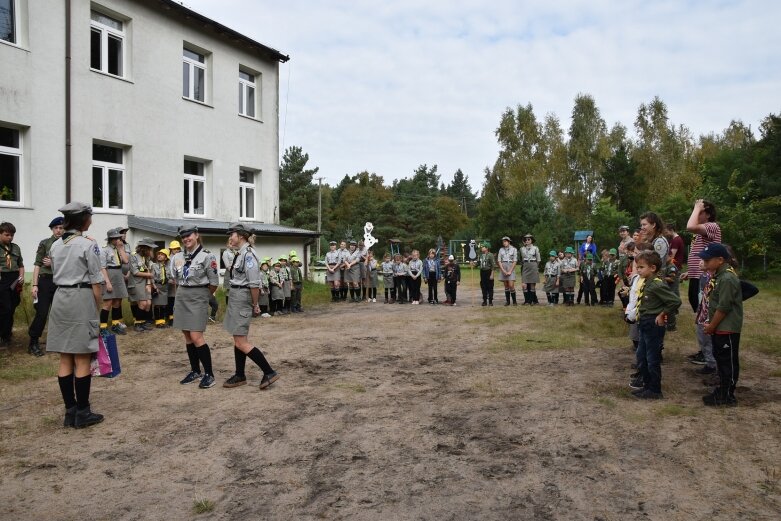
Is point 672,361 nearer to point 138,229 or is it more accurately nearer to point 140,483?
point 140,483

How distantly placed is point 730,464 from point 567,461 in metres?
1.19

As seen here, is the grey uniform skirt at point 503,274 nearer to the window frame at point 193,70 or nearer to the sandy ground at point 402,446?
the sandy ground at point 402,446

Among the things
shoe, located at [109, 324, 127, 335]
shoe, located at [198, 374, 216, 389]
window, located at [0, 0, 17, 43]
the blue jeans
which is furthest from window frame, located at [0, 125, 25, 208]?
the blue jeans

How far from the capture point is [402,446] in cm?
477

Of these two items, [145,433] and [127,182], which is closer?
[145,433]

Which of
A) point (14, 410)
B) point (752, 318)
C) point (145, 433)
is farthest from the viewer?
point (752, 318)

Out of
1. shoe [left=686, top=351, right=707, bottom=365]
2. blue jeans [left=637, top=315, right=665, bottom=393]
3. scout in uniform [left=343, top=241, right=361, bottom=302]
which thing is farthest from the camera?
scout in uniform [left=343, top=241, right=361, bottom=302]

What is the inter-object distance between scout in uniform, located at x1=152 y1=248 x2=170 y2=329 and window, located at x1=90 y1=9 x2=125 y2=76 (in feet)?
22.2

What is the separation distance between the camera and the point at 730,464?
14.0 feet

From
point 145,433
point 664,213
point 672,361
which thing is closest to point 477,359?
point 672,361

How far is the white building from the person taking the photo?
13.4 metres

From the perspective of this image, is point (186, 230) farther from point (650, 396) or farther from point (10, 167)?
point (10, 167)

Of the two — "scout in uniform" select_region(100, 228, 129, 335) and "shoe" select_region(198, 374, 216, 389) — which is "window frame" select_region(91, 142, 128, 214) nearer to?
"scout in uniform" select_region(100, 228, 129, 335)

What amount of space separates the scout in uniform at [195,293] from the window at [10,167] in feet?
29.2
